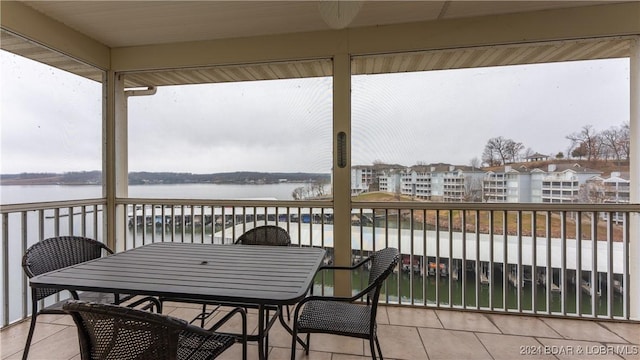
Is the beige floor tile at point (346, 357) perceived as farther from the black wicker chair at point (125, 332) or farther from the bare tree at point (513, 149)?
the bare tree at point (513, 149)

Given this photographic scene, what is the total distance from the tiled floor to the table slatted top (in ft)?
2.45

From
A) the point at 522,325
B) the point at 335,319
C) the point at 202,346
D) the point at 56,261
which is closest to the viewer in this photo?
the point at 202,346

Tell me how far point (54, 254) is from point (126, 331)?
1475mm

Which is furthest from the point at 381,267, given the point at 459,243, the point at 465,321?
the point at 459,243

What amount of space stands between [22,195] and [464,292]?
13.9 feet

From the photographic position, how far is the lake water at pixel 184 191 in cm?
298

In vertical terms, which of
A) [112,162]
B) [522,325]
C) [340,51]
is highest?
[340,51]

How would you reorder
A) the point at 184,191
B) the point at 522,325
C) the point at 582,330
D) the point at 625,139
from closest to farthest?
1. the point at 582,330
2. the point at 522,325
3. the point at 625,139
4. the point at 184,191

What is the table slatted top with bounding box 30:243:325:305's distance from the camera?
141 centimetres

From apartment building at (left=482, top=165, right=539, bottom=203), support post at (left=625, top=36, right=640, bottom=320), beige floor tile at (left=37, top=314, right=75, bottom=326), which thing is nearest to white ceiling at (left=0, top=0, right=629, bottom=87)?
support post at (left=625, top=36, right=640, bottom=320)

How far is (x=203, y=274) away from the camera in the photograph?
167 cm

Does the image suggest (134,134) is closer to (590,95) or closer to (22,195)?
(22,195)

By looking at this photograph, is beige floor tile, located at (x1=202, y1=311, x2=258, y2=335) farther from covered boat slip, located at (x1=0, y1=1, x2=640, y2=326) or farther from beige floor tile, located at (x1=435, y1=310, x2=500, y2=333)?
beige floor tile, located at (x1=435, y1=310, x2=500, y2=333)

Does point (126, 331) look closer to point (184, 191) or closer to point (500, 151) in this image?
point (184, 191)
